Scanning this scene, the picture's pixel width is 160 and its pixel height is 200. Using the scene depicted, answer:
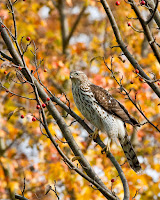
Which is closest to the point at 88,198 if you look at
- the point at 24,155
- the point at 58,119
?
the point at 58,119

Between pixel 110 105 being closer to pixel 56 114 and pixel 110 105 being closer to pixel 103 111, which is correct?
pixel 103 111

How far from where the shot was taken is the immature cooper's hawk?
5.06 m

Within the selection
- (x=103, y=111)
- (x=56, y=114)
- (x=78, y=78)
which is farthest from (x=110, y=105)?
(x=56, y=114)

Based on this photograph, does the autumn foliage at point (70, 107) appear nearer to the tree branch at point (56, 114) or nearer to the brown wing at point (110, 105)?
the brown wing at point (110, 105)

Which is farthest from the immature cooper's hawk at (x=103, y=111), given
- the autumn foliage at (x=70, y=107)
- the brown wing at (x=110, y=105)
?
the autumn foliage at (x=70, y=107)

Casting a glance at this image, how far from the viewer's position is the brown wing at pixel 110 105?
5.15 metres

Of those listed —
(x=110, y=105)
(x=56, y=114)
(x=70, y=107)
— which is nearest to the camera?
(x=56, y=114)

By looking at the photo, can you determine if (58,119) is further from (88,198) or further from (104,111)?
(88,198)

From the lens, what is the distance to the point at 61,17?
35.6ft

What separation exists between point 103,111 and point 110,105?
0.66 feet

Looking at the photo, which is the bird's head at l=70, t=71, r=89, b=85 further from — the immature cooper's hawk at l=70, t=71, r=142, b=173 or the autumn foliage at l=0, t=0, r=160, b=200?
the autumn foliage at l=0, t=0, r=160, b=200

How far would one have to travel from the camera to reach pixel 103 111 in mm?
5156

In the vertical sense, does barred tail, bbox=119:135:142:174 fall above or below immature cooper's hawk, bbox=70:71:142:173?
below

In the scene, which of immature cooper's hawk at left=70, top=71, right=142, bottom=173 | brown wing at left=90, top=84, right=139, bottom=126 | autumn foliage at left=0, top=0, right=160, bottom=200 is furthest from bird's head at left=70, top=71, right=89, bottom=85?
autumn foliage at left=0, top=0, right=160, bottom=200
